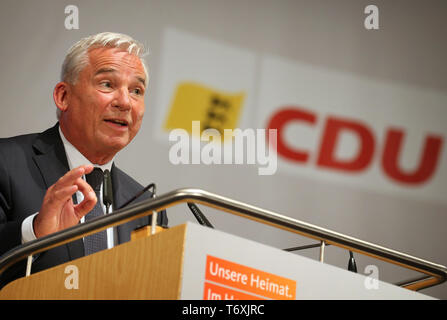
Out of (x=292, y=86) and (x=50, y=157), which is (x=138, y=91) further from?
(x=292, y=86)

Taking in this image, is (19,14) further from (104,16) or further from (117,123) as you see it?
(117,123)

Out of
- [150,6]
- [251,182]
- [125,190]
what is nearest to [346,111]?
[251,182]

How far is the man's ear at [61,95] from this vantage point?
285 cm

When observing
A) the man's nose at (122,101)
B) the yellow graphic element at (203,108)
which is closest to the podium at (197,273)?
the man's nose at (122,101)

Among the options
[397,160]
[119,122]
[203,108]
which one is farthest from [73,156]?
[397,160]

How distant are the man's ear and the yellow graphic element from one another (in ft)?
2.81

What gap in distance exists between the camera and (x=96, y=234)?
236cm

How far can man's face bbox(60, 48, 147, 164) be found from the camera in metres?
2.71

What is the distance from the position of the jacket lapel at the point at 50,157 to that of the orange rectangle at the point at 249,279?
49.5 inches

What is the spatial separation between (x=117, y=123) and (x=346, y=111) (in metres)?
1.85

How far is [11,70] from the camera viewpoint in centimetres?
342

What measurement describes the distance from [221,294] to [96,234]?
1.08 meters

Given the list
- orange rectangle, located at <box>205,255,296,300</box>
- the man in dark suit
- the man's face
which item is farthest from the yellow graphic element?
orange rectangle, located at <box>205,255,296,300</box>

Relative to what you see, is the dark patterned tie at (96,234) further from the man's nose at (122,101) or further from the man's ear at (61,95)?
the man's ear at (61,95)
